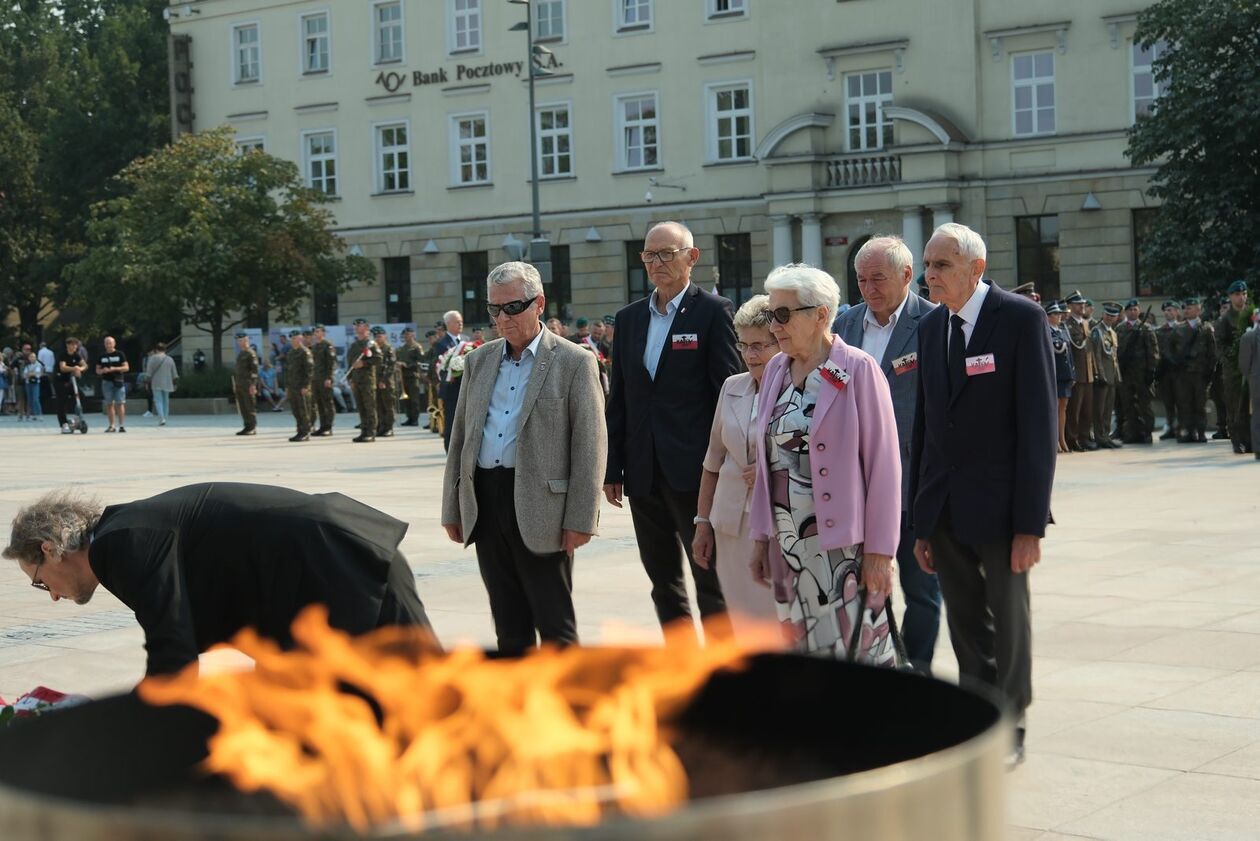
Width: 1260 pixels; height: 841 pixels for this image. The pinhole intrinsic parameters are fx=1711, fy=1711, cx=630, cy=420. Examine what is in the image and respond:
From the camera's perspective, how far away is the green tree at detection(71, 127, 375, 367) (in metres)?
43.5

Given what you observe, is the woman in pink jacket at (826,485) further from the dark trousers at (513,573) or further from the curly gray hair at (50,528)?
the curly gray hair at (50,528)

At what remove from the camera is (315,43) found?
166 ft

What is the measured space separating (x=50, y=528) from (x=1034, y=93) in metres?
37.8

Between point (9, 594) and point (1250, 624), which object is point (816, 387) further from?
point (9, 594)

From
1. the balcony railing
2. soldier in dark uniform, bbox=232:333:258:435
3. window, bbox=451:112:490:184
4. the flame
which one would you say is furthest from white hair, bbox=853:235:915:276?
window, bbox=451:112:490:184

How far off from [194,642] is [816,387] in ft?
7.47

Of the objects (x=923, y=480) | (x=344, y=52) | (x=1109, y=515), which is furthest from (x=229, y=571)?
(x=344, y=52)

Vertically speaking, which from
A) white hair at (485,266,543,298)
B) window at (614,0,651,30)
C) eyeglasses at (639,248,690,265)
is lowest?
white hair at (485,266,543,298)

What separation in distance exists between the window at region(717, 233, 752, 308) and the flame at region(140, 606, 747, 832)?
4090 cm

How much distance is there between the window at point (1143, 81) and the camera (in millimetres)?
38406

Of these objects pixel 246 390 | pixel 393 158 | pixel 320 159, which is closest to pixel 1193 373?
pixel 246 390

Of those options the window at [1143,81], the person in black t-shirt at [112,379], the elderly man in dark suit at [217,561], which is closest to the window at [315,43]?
the person in black t-shirt at [112,379]

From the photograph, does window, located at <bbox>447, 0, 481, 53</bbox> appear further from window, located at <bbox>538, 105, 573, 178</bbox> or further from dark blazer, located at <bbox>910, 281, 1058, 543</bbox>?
Result: dark blazer, located at <bbox>910, 281, 1058, 543</bbox>

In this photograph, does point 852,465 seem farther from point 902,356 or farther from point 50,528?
point 50,528
